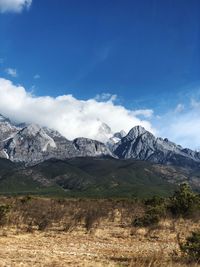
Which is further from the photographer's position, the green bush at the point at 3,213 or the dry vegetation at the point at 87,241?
the green bush at the point at 3,213

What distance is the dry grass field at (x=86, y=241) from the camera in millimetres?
19609

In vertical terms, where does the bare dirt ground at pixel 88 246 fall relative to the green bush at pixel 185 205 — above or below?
below

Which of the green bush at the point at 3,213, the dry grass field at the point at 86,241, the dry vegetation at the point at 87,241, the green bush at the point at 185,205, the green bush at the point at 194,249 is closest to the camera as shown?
the dry grass field at the point at 86,241

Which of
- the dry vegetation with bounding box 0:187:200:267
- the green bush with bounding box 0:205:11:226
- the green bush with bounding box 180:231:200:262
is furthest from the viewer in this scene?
the green bush with bounding box 0:205:11:226

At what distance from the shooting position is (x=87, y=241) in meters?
28.3

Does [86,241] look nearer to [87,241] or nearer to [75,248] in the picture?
[87,241]

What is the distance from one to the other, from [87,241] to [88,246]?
2.43m

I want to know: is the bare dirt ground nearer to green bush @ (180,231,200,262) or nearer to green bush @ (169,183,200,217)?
green bush @ (180,231,200,262)

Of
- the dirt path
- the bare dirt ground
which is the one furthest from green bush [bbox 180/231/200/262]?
the dirt path

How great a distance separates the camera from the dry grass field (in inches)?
772

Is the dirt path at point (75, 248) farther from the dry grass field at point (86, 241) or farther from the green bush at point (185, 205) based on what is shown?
the green bush at point (185, 205)

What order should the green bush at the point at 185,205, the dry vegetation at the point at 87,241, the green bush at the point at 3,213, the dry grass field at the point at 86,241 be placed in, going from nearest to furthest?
the dry grass field at the point at 86,241 → the dry vegetation at the point at 87,241 → the green bush at the point at 3,213 → the green bush at the point at 185,205

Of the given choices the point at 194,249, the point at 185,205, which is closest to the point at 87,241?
the point at 194,249

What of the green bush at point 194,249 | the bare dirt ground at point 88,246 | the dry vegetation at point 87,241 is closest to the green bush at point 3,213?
the dry vegetation at point 87,241
